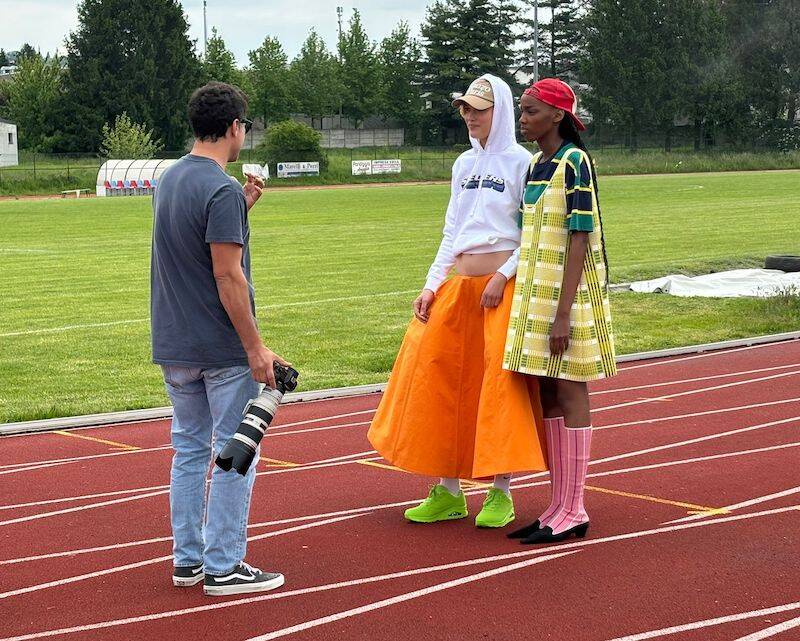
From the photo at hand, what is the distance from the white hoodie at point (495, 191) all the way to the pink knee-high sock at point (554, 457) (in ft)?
2.28

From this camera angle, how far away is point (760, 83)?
8475cm

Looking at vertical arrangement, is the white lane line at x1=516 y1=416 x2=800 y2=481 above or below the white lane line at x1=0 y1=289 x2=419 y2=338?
above

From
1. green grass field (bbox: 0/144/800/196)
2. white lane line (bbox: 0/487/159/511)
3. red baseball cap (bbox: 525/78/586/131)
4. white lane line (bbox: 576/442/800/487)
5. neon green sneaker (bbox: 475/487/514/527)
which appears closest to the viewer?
red baseball cap (bbox: 525/78/586/131)

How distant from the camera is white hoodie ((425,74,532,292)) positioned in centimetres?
588

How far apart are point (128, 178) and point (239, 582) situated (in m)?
52.0

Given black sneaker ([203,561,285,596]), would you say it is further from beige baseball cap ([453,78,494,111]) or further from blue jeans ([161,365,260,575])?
beige baseball cap ([453,78,494,111])

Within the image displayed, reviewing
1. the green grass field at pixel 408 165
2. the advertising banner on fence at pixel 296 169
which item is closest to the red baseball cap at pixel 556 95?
the green grass field at pixel 408 165

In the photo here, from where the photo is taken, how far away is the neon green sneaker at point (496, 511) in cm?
598

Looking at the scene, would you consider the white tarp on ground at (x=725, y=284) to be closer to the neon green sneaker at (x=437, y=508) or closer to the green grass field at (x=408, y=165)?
the neon green sneaker at (x=437, y=508)

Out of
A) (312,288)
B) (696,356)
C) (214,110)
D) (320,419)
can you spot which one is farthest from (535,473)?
(312,288)

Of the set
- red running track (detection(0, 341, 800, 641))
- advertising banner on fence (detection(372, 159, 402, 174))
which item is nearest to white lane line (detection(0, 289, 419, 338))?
red running track (detection(0, 341, 800, 641))

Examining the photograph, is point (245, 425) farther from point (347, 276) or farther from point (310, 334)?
point (347, 276)

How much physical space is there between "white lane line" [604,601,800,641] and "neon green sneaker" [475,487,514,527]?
147cm

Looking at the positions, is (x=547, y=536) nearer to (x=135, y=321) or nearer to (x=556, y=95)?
(x=556, y=95)
